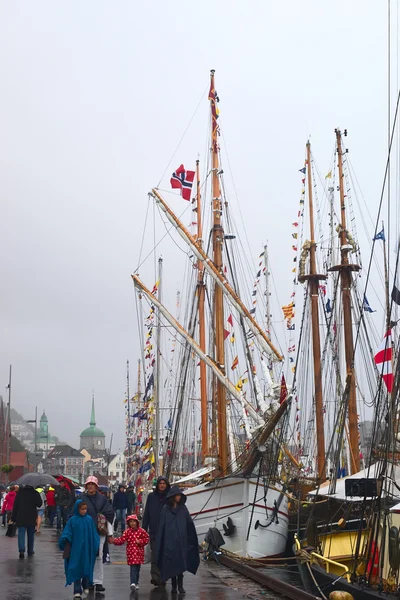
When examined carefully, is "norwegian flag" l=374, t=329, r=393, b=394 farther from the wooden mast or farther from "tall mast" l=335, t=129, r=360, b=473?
the wooden mast

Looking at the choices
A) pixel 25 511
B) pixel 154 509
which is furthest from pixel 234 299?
pixel 154 509

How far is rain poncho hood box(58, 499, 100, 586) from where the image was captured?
38.8ft

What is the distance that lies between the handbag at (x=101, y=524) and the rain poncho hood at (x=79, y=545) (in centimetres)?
82

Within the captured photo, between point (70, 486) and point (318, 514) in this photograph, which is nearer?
point (318, 514)

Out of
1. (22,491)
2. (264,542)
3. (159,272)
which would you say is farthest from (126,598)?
(159,272)

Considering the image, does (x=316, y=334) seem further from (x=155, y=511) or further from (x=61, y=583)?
(x=61, y=583)

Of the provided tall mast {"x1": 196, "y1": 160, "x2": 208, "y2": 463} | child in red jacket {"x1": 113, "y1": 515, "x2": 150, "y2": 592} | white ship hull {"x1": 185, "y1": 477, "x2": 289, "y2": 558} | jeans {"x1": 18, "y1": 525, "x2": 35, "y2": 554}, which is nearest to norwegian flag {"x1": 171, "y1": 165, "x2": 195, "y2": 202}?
tall mast {"x1": 196, "y1": 160, "x2": 208, "y2": 463}

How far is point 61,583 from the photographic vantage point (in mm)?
13844

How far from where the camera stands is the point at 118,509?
28.4 metres

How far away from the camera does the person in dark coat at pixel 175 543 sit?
13078 millimetres

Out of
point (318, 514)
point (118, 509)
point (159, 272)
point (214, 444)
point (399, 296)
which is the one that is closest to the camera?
point (399, 296)

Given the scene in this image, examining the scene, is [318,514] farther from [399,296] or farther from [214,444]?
[214,444]

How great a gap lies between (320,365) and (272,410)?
11.4 metres

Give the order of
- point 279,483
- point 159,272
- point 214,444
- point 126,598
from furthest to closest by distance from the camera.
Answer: point 159,272
point 214,444
point 279,483
point 126,598
